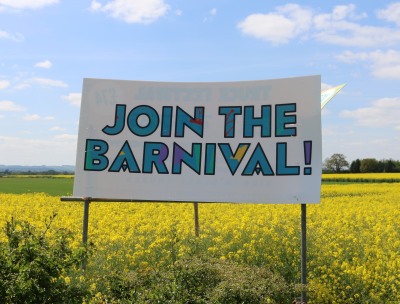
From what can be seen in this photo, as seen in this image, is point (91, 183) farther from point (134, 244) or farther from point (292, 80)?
point (292, 80)

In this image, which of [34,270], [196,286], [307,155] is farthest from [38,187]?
[34,270]

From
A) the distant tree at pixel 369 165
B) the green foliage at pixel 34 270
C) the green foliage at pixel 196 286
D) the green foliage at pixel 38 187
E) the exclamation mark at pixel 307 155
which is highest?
the distant tree at pixel 369 165

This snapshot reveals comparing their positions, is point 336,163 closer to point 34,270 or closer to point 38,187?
point 38,187

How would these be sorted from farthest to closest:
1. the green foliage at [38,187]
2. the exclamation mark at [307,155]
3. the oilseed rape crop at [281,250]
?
the green foliage at [38,187]
the oilseed rape crop at [281,250]
the exclamation mark at [307,155]

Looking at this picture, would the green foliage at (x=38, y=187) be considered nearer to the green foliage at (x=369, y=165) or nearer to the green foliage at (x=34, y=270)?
the green foliage at (x=34, y=270)

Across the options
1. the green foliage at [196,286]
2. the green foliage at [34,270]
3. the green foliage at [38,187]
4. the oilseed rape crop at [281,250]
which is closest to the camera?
the green foliage at [34,270]

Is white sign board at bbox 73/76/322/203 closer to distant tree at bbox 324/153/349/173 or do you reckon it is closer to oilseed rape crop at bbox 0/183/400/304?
oilseed rape crop at bbox 0/183/400/304

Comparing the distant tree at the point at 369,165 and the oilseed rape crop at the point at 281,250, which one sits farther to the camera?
the distant tree at the point at 369,165

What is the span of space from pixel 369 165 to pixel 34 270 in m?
61.0

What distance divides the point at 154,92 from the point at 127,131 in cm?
72

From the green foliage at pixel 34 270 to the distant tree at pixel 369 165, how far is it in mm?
59760

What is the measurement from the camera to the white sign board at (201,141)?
6758mm

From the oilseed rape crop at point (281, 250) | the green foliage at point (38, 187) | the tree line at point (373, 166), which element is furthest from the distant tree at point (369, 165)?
the oilseed rape crop at point (281, 250)

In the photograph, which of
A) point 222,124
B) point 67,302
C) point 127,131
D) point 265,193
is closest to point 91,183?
point 127,131
